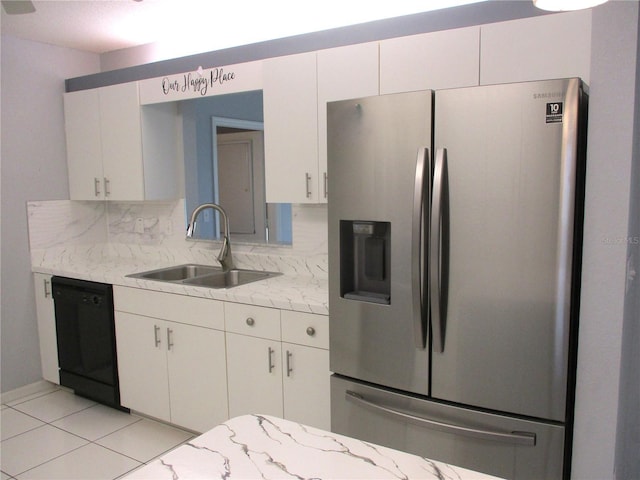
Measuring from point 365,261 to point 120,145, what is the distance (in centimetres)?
220

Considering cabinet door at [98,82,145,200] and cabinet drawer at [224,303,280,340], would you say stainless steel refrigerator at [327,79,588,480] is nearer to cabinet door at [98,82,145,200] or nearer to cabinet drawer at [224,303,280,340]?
cabinet drawer at [224,303,280,340]

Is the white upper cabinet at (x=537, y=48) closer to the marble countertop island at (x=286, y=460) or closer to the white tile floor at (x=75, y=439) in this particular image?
the marble countertop island at (x=286, y=460)

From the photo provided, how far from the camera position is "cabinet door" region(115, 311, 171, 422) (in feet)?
9.91

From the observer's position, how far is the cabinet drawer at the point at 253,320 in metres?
2.52

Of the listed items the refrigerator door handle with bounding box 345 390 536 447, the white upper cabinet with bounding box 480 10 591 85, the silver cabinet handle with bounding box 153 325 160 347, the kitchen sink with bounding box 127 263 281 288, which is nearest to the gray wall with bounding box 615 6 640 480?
the refrigerator door handle with bounding box 345 390 536 447

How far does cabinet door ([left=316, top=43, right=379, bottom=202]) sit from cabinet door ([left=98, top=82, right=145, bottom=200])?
4.74 feet

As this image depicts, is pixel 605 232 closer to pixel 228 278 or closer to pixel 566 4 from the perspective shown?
pixel 566 4

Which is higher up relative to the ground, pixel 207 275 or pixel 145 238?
pixel 145 238

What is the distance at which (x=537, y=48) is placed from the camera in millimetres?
2012

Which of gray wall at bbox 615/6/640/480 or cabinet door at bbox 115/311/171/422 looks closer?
gray wall at bbox 615/6/640/480

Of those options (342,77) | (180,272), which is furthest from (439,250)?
(180,272)

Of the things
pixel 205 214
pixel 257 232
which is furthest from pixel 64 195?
pixel 257 232

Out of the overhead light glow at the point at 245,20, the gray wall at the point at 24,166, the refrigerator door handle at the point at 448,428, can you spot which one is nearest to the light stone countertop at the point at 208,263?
the gray wall at the point at 24,166

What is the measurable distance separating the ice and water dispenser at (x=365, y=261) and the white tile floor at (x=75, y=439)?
1.59 m
